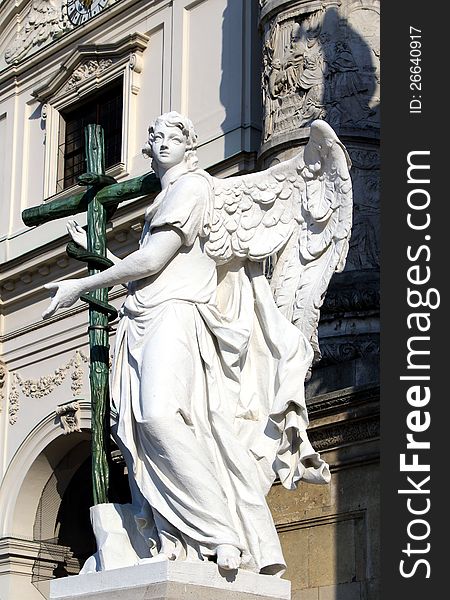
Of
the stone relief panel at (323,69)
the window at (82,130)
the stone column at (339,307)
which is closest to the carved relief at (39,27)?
the window at (82,130)

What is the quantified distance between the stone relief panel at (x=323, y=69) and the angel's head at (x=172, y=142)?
655 centimetres

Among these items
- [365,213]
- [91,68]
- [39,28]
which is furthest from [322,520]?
[39,28]

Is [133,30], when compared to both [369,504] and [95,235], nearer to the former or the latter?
[369,504]

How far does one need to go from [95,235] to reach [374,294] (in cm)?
449

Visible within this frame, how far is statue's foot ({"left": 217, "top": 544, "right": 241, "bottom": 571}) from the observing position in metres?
5.57

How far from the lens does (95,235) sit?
21.7 feet

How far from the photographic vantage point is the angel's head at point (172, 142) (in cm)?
639

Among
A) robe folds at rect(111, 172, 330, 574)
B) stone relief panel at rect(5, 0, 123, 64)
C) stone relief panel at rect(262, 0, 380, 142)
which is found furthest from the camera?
stone relief panel at rect(5, 0, 123, 64)

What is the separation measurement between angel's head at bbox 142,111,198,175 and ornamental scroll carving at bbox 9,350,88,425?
10854 mm

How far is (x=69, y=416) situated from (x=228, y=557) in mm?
11760

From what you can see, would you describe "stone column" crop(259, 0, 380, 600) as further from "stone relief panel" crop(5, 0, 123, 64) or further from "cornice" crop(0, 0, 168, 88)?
"stone relief panel" crop(5, 0, 123, 64)

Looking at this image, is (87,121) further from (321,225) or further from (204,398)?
(204,398)

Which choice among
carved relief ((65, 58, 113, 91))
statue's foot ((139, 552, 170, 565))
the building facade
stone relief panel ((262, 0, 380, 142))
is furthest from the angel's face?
carved relief ((65, 58, 113, 91))

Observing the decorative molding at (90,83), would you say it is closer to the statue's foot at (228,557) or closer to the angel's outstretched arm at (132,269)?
the angel's outstretched arm at (132,269)
